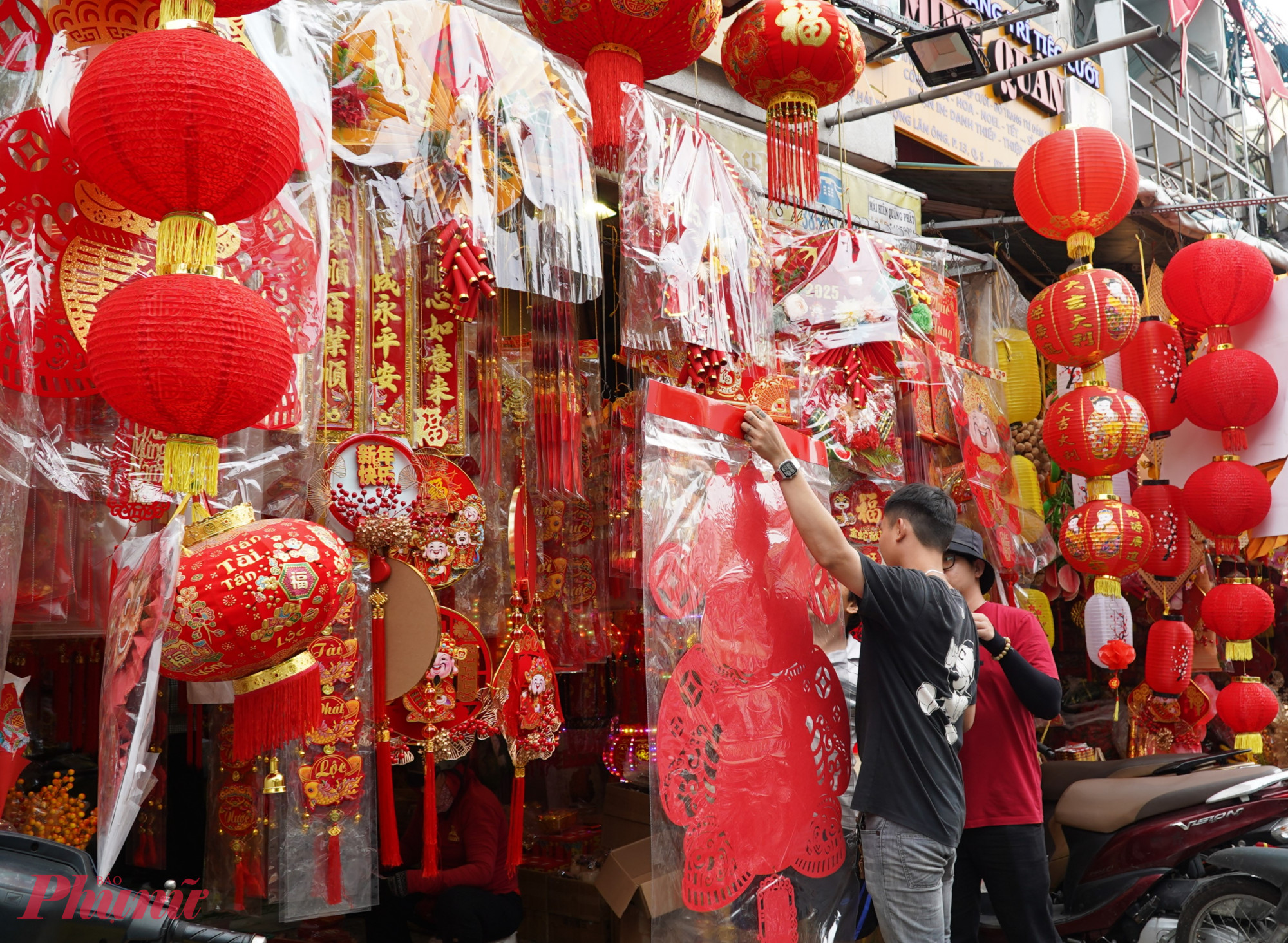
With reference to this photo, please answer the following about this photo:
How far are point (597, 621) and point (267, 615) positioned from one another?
5.72 ft

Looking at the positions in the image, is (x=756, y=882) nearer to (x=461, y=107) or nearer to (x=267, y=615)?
(x=267, y=615)

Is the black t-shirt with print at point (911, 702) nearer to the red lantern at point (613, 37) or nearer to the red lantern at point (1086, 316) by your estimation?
the red lantern at point (613, 37)

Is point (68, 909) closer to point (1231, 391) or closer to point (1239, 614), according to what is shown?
point (1231, 391)

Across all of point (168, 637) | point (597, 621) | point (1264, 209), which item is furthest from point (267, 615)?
point (1264, 209)

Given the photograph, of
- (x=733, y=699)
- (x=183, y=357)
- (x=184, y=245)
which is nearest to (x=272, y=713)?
(x=183, y=357)

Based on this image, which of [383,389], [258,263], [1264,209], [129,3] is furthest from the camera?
[1264,209]

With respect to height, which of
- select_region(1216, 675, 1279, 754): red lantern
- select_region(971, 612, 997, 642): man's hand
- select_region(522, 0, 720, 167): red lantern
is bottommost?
select_region(1216, 675, 1279, 754): red lantern

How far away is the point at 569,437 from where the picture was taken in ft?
9.75

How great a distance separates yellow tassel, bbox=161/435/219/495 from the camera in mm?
1791

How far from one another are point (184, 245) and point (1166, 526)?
501cm

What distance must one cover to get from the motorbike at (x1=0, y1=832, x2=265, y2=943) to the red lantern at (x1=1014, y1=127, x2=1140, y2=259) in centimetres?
429

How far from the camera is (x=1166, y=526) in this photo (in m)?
5.24

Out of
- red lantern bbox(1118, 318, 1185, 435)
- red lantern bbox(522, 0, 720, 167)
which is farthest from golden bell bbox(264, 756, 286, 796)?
red lantern bbox(1118, 318, 1185, 435)

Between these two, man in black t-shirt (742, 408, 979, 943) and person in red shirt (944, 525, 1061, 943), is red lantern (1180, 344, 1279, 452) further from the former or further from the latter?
man in black t-shirt (742, 408, 979, 943)
